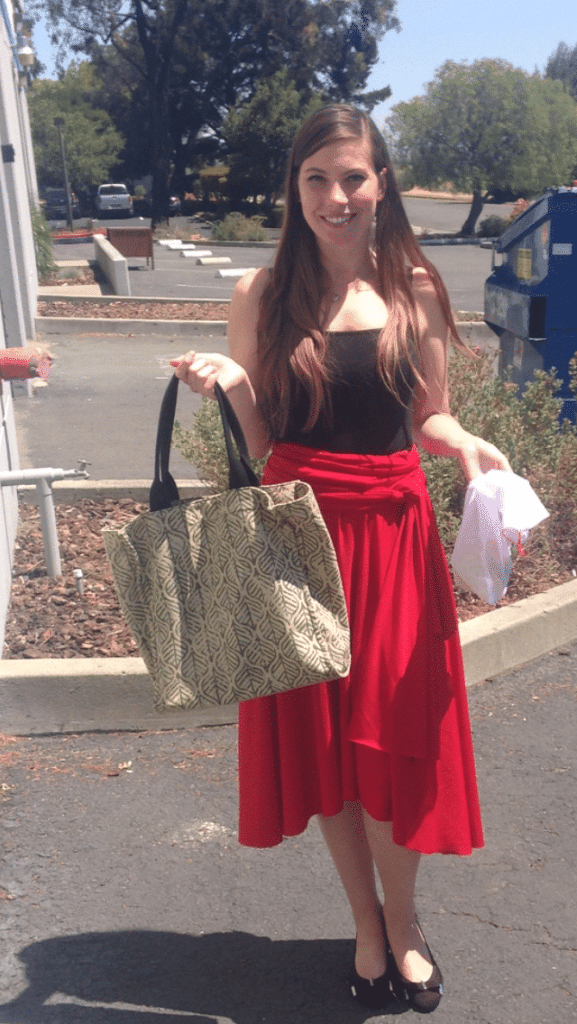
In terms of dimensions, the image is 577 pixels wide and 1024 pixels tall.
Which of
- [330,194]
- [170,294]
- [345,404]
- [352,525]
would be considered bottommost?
[170,294]

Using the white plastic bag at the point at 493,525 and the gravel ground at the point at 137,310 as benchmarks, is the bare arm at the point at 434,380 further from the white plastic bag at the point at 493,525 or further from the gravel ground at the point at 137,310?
the gravel ground at the point at 137,310

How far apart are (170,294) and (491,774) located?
56.6 ft

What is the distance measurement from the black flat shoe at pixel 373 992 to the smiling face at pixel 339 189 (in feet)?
5.89

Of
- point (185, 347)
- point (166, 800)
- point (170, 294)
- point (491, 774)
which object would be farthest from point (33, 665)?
point (170, 294)

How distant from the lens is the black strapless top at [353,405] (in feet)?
7.84

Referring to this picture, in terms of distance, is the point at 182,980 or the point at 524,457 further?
the point at 524,457

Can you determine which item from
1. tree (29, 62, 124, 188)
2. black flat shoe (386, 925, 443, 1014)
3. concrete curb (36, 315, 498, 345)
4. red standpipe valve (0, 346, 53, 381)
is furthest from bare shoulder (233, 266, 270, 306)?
tree (29, 62, 124, 188)

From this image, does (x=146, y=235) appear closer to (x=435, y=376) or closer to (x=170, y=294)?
(x=170, y=294)

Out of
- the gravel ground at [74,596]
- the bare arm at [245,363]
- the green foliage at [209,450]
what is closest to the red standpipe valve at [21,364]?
the bare arm at [245,363]

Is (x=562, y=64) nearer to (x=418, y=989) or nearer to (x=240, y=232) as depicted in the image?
(x=240, y=232)

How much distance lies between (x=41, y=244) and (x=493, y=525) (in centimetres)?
1726

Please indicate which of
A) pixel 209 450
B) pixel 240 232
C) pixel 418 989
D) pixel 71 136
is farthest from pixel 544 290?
pixel 71 136

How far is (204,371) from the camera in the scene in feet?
7.19

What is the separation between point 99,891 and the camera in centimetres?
301
